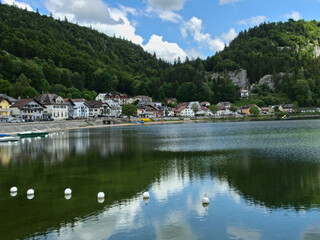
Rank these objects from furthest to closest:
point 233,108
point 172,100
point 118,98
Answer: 1. point 172,100
2. point 118,98
3. point 233,108

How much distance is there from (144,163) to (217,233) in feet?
55.0

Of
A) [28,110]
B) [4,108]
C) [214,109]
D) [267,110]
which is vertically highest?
[4,108]

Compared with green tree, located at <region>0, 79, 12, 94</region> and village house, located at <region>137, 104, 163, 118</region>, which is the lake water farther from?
village house, located at <region>137, 104, 163, 118</region>

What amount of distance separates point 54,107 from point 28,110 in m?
13.3

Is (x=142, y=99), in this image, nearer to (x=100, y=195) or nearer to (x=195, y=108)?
(x=195, y=108)

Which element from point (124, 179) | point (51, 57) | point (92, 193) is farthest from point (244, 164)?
point (51, 57)

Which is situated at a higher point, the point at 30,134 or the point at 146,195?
the point at 30,134

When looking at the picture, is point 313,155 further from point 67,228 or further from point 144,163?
point 67,228

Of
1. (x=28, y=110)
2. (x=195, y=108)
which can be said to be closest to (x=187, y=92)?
(x=195, y=108)

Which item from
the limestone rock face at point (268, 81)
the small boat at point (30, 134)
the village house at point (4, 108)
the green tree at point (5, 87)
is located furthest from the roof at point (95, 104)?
the limestone rock face at point (268, 81)

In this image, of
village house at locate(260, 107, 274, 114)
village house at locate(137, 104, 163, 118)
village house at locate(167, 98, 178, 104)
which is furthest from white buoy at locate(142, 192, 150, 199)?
village house at locate(167, 98, 178, 104)

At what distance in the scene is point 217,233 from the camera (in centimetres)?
1212

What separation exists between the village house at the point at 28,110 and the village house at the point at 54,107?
5.67m

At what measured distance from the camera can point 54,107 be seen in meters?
98.8
